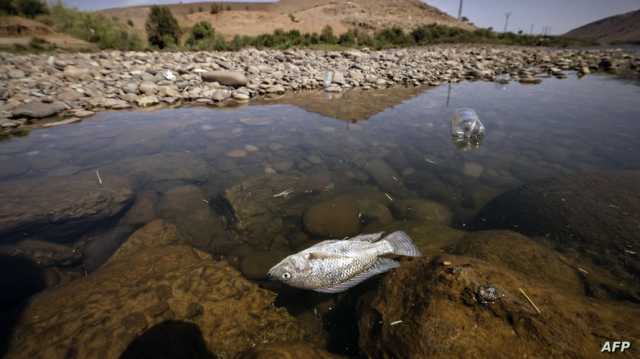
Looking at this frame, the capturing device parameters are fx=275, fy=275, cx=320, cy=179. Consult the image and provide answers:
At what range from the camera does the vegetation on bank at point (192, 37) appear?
20616 millimetres

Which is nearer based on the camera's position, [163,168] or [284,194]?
[284,194]

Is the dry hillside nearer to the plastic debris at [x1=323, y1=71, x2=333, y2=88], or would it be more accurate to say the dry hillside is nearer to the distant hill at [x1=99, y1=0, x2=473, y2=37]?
the distant hill at [x1=99, y1=0, x2=473, y2=37]

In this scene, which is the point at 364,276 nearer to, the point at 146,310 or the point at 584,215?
the point at 146,310

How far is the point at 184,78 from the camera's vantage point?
34.6ft

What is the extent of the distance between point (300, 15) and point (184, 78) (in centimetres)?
4698

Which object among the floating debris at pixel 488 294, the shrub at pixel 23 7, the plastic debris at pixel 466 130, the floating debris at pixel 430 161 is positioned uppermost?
the shrub at pixel 23 7

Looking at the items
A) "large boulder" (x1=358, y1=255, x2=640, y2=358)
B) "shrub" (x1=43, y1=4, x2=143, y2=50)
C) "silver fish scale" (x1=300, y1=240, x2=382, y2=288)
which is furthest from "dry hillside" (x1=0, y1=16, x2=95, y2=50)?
"large boulder" (x1=358, y1=255, x2=640, y2=358)

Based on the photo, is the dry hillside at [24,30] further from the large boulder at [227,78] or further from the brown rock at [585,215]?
the brown rock at [585,215]

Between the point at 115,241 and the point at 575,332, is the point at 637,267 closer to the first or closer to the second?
the point at 575,332

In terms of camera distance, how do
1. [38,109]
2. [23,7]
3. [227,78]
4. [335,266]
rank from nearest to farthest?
[335,266], [38,109], [227,78], [23,7]

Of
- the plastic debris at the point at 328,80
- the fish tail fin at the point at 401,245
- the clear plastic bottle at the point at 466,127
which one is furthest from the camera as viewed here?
the plastic debris at the point at 328,80

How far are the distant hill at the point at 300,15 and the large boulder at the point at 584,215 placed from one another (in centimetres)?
3622

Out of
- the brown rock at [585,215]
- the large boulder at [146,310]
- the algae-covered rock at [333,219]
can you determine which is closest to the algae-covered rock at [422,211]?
the brown rock at [585,215]

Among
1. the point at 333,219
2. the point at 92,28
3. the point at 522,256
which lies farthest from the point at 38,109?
the point at 92,28
